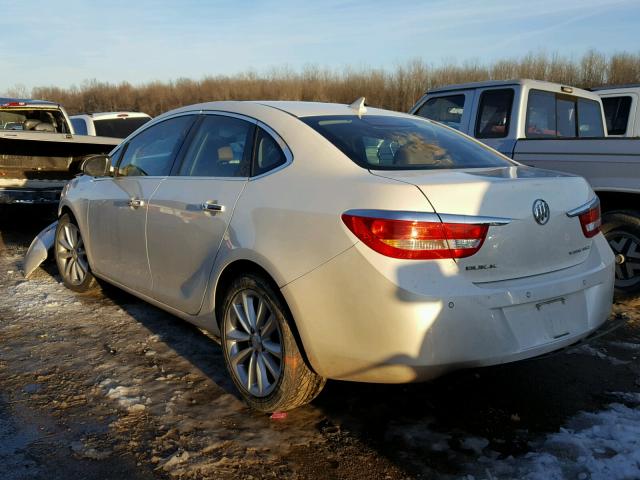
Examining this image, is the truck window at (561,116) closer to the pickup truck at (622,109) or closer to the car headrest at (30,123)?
the pickup truck at (622,109)

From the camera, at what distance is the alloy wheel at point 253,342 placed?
309cm

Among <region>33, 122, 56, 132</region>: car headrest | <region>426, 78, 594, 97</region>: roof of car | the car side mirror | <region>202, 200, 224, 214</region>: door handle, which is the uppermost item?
<region>426, 78, 594, 97</region>: roof of car

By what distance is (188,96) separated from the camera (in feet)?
179

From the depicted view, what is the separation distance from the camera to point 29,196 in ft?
25.9

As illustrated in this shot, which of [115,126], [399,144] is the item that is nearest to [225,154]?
[399,144]

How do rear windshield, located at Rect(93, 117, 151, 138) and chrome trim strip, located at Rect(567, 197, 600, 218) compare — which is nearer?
chrome trim strip, located at Rect(567, 197, 600, 218)

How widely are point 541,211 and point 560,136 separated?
4.49m

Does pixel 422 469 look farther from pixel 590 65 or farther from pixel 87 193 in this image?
pixel 590 65

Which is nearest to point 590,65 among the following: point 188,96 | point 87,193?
point 87,193

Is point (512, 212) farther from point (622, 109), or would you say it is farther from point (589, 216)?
point (622, 109)

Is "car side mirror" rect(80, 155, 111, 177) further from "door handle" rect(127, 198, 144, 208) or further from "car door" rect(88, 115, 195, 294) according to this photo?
"door handle" rect(127, 198, 144, 208)

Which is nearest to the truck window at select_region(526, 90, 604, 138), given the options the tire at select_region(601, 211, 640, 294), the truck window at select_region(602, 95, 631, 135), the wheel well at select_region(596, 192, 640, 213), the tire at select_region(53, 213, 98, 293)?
the truck window at select_region(602, 95, 631, 135)

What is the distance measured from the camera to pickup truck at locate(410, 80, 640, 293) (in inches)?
197

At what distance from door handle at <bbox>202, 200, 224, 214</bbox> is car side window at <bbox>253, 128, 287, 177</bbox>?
0.27 metres
